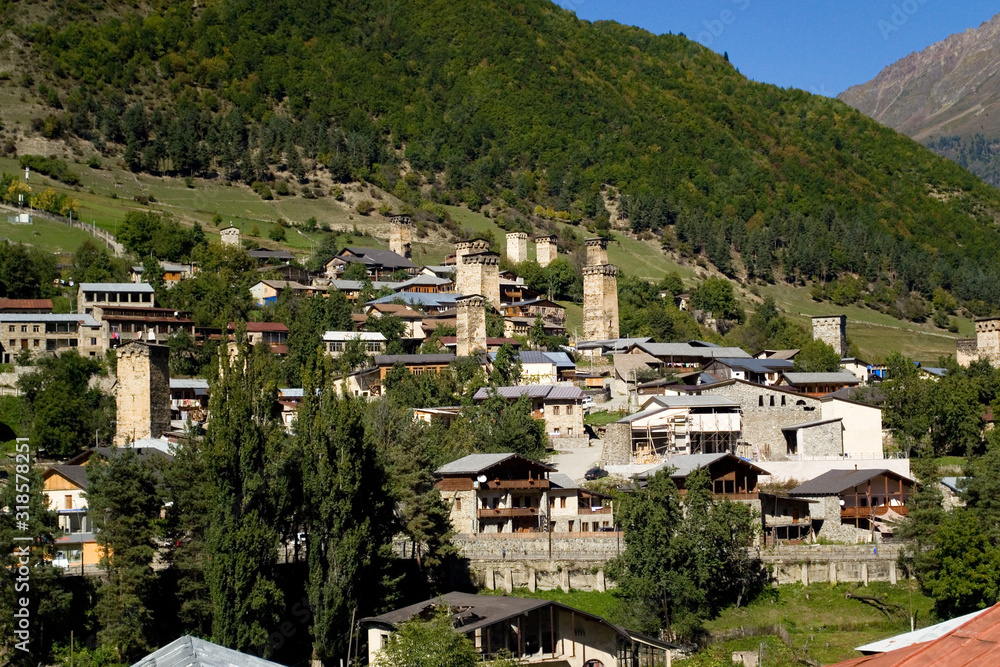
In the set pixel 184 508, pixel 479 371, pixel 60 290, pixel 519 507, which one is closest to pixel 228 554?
pixel 184 508

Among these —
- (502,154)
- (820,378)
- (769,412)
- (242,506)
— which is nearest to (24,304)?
(242,506)

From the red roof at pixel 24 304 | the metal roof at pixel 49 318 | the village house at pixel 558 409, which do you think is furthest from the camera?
the red roof at pixel 24 304

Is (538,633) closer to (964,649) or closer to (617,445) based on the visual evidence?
(617,445)

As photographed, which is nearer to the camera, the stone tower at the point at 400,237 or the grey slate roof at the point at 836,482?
the grey slate roof at the point at 836,482

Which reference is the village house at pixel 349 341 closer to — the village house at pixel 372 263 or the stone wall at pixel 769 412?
the village house at pixel 372 263

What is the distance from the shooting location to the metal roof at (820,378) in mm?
63844

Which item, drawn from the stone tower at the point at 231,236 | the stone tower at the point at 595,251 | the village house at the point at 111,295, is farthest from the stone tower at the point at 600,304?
the village house at the point at 111,295

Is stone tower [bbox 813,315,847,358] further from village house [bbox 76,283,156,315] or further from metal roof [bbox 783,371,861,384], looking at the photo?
village house [bbox 76,283,156,315]

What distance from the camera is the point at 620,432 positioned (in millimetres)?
51344

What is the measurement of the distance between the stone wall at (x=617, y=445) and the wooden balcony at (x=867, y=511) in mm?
9905

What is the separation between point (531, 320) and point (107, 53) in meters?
115

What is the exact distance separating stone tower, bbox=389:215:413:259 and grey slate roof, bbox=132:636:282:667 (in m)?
81.9

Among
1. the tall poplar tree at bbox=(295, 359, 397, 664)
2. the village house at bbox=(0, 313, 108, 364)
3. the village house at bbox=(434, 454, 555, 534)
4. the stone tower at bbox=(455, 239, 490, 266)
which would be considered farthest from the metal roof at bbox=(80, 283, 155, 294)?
the tall poplar tree at bbox=(295, 359, 397, 664)

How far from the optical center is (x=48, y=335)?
6169cm
